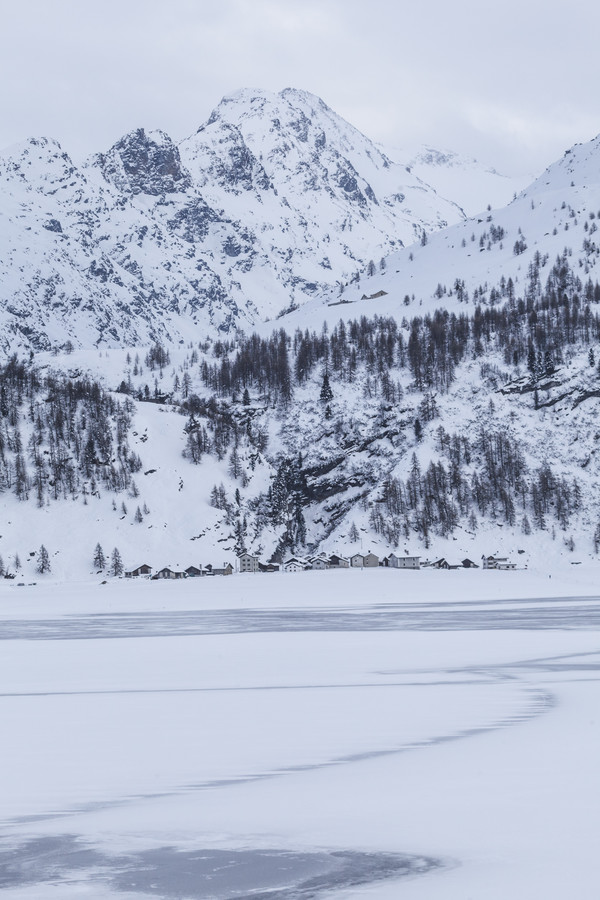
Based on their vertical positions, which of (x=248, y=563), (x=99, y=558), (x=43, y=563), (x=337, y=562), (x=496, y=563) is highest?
(x=99, y=558)

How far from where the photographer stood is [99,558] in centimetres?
15412

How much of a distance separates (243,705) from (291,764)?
8.73 meters

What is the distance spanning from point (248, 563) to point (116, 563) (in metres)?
22.0

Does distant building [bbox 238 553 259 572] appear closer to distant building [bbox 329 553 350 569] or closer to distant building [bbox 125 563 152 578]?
distant building [bbox 329 553 350 569]

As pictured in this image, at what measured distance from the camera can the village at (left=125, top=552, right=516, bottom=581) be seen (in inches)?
6083

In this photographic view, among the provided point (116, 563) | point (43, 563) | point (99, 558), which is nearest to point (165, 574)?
point (116, 563)

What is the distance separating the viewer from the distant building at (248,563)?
162 m

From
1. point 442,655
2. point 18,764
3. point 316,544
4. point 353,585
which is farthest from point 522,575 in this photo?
point 18,764

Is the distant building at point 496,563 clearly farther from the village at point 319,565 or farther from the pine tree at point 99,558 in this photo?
the pine tree at point 99,558

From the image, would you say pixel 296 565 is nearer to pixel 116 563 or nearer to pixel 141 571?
pixel 141 571

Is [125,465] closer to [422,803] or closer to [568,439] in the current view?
[568,439]

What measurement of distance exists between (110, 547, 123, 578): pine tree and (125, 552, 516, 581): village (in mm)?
1695

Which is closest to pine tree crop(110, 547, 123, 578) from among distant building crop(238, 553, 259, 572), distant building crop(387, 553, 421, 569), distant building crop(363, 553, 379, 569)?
distant building crop(238, 553, 259, 572)

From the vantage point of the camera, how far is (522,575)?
456 ft
